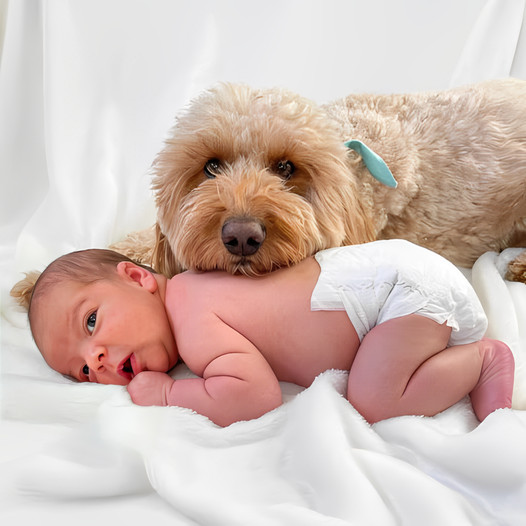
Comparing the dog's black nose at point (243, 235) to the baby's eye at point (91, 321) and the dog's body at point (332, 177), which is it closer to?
the dog's body at point (332, 177)

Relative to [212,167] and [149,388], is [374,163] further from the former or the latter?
[149,388]

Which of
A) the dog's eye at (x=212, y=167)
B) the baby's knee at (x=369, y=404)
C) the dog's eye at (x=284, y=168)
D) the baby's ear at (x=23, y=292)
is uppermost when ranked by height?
the dog's eye at (x=284, y=168)

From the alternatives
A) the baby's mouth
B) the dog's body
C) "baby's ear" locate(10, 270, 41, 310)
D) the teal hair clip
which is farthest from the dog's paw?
"baby's ear" locate(10, 270, 41, 310)

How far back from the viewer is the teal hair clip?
6.12 ft

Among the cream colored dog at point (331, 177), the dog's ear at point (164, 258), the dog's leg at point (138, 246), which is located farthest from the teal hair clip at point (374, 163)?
the dog's leg at point (138, 246)

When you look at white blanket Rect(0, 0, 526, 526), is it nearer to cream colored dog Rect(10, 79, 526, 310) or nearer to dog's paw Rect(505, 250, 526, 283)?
dog's paw Rect(505, 250, 526, 283)

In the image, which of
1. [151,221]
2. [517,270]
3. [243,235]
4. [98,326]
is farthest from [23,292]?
[517,270]

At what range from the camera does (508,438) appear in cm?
131

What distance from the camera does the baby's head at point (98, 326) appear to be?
163cm

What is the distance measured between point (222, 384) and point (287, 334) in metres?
0.21

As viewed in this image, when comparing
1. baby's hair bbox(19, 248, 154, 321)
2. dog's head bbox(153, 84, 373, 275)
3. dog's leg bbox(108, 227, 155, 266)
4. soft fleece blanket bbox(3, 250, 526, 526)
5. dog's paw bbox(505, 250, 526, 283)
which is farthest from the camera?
dog's leg bbox(108, 227, 155, 266)

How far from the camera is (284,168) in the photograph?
5.71 ft

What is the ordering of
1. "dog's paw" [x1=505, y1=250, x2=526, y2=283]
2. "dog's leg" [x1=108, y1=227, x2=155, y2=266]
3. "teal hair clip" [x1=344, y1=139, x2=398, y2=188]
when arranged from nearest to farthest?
"teal hair clip" [x1=344, y1=139, x2=398, y2=188] → "dog's paw" [x1=505, y1=250, x2=526, y2=283] → "dog's leg" [x1=108, y1=227, x2=155, y2=266]

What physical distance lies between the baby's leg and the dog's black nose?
354 mm
